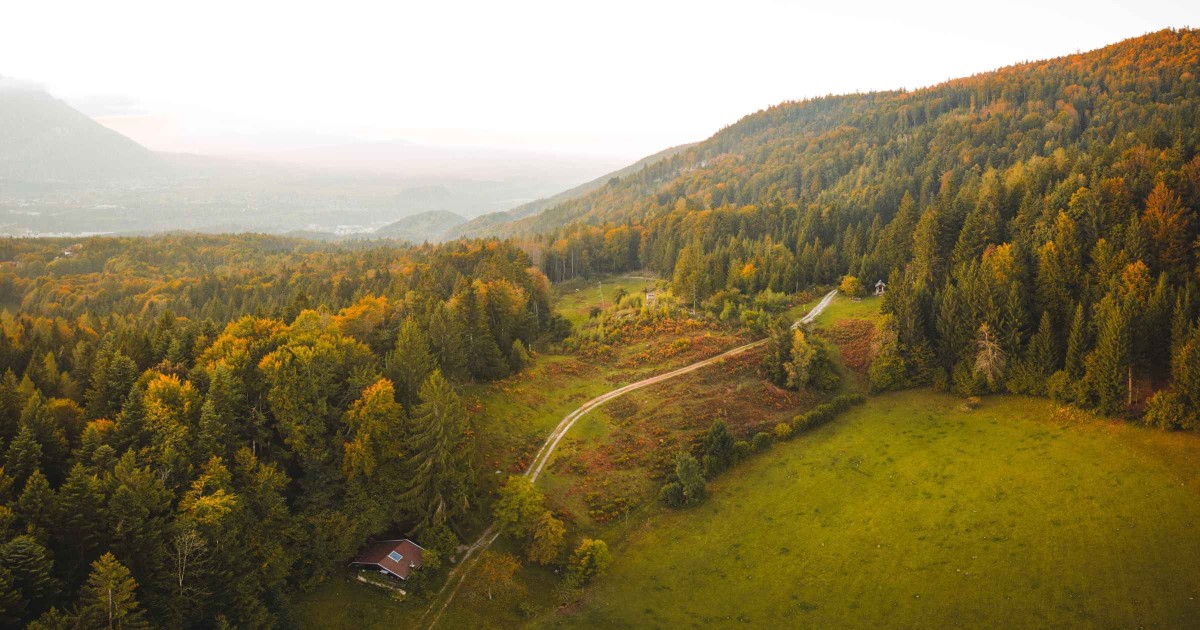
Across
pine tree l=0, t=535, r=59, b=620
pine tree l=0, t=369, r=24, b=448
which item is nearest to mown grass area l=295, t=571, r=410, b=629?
pine tree l=0, t=535, r=59, b=620

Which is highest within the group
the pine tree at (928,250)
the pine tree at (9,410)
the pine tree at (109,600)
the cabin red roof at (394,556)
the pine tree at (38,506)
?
the pine tree at (928,250)

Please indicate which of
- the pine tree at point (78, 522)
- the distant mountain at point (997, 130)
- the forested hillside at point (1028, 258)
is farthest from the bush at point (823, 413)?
the pine tree at point (78, 522)

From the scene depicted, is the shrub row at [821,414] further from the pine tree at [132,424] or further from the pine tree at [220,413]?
the pine tree at [132,424]

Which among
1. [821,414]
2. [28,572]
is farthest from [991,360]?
[28,572]

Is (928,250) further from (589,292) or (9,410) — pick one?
(9,410)

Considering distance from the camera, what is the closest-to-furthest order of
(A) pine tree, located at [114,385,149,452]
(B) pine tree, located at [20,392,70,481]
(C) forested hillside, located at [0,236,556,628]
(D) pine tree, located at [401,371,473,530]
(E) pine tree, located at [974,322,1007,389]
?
(C) forested hillside, located at [0,236,556,628] → (B) pine tree, located at [20,392,70,481] → (A) pine tree, located at [114,385,149,452] → (D) pine tree, located at [401,371,473,530] → (E) pine tree, located at [974,322,1007,389]

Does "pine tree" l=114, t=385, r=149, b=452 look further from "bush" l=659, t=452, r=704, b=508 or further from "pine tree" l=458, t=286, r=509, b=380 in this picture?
"bush" l=659, t=452, r=704, b=508
